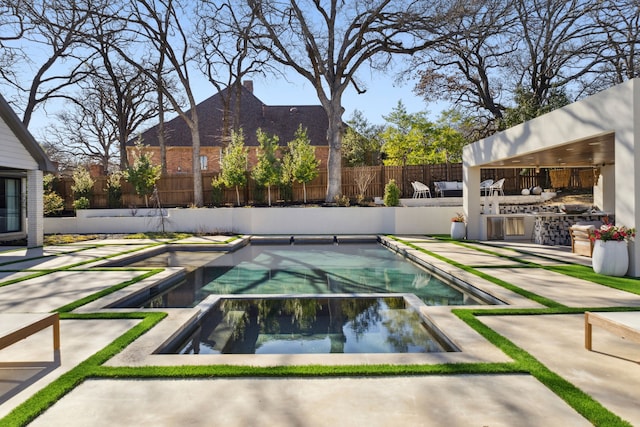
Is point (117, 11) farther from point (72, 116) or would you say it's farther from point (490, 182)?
point (490, 182)

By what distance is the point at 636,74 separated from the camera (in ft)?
65.2

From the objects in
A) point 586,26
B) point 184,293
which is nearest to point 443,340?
point 184,293

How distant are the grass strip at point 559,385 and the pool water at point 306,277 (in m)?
2.40

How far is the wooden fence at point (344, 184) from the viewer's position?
2073 cm

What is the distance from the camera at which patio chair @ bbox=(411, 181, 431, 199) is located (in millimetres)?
19234

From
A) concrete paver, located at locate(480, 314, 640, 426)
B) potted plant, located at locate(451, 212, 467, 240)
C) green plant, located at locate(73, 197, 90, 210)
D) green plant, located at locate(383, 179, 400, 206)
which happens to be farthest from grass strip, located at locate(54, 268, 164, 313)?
green plant, located at locate(73, 197, 90, 210)

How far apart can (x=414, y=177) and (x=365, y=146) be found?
804 cm

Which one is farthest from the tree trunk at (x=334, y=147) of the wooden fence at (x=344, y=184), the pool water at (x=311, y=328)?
the pool water at (x=311, y=328)

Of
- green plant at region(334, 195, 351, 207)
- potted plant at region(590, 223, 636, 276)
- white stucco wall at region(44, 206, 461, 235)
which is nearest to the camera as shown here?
potted plant at region(590, 223, 636, 276)

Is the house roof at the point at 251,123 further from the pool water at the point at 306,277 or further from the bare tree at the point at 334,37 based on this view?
the pool water at the point at 306,277

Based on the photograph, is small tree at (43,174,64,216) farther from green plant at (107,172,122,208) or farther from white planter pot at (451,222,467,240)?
white planter pot at (451,222,467,240)

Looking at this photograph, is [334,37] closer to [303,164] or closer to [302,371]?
[303,164]

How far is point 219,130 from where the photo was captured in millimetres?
29844

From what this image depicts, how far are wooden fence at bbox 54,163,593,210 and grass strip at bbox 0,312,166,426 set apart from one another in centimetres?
1645
